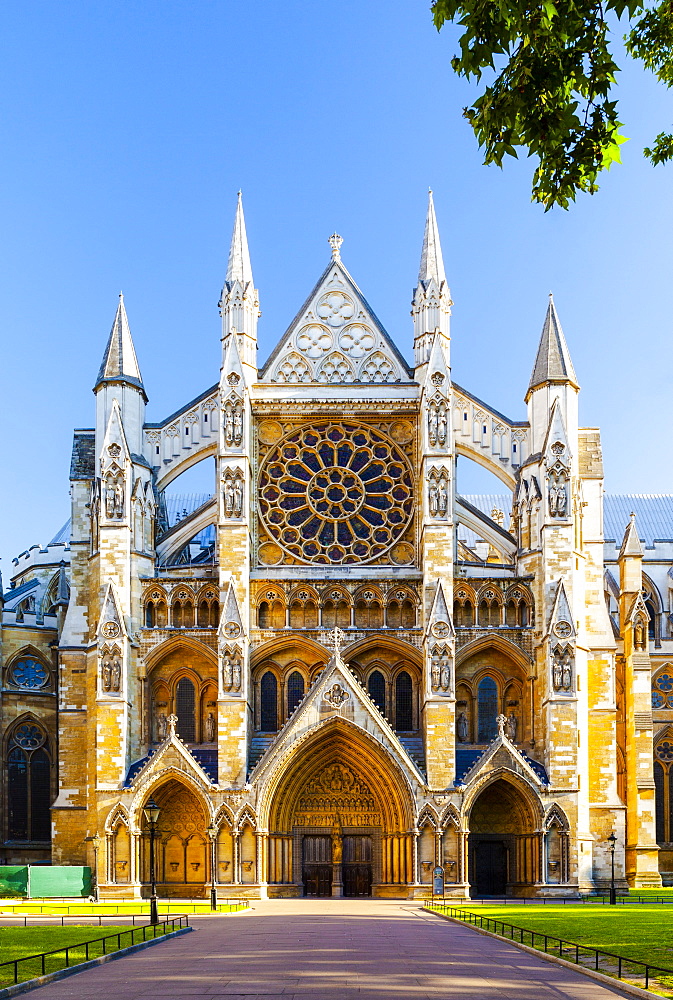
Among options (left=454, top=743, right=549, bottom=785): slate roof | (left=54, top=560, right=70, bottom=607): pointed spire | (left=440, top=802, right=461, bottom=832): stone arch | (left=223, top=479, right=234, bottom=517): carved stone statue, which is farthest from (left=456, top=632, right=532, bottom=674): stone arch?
(left=54, top=560, right=70, bottom=607): pointed spire

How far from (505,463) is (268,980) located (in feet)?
112

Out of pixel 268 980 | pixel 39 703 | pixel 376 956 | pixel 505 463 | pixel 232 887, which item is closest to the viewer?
pixel 268 980

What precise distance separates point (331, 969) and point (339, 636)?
26341 millimetres

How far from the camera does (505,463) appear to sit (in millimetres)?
52062

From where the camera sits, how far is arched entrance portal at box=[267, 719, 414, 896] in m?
47.0

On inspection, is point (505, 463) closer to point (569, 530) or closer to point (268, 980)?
point (569, 530)

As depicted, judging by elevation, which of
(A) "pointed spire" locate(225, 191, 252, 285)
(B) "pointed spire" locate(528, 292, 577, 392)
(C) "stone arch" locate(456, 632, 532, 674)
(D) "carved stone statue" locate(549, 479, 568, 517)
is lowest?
(C) "stone arch" locate(456, 632, 532, 674)

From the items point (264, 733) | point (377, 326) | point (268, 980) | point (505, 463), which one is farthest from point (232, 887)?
point (268, 980)

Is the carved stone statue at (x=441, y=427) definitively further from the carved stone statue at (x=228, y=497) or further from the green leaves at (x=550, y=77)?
the green leaves at (x=550, y=77)

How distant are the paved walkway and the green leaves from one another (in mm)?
11083

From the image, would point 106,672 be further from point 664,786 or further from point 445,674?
point 664,786

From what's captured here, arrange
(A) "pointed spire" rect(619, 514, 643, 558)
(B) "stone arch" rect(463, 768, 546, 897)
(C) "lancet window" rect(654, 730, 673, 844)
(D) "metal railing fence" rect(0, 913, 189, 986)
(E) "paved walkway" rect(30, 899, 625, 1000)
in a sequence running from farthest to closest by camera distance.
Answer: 1. (C) "lancet window" rect(654, 730, 673, 844)
2. (A) "pointed spire" rect(619, 514, 643, 558)
3. (B) "stone arch" rect(463, 768, 546, 897)
4. (D) "metal railing fence" rect(0, 913, 189, 986)
5. (E) "paved walkway" rect(30, 899, 625, 1000)

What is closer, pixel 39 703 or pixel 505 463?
pixel 505 463

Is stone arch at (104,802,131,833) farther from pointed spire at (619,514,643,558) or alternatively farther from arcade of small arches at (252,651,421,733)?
pointed spire at (619,514,643,558)
